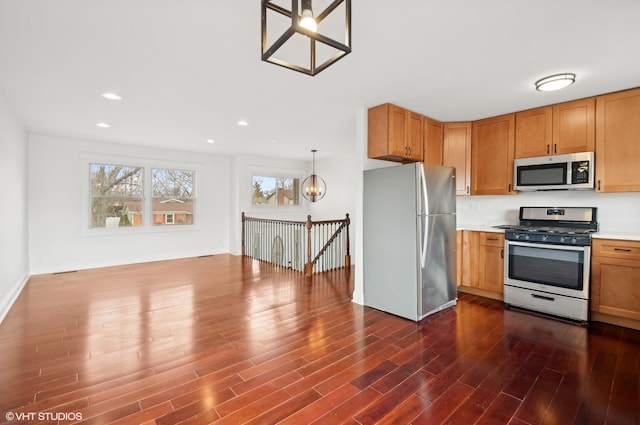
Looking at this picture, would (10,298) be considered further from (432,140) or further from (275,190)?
(432,140)

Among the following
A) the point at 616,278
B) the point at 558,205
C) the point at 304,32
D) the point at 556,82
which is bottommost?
the point at 616,278

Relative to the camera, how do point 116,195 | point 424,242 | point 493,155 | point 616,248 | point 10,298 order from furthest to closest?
point 116,195
point 493,155
point 10,298
point 424,242
point 616,248

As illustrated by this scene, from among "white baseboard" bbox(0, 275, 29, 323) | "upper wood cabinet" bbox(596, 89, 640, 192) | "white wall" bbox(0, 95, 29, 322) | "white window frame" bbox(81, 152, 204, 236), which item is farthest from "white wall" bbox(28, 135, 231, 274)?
"upper wood cabinet" bbox(596, 89, 640, 192)

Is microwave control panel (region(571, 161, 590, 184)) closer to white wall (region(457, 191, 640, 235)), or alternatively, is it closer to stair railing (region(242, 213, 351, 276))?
white wall (region(457, 191, 640, 235))

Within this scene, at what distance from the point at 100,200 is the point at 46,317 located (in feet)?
10.4

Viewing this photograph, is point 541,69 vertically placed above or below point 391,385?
above

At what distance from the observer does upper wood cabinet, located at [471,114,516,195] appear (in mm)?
3939

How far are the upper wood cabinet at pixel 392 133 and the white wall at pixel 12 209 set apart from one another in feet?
13.8

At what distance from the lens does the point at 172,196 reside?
21.9 ft

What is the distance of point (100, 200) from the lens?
5.82m

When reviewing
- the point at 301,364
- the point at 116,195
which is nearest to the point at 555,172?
the point at 301,364

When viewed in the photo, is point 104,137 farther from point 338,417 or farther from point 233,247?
point 338,417

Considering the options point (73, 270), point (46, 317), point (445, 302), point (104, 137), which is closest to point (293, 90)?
point (445, 302)

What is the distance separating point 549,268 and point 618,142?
153 cm
